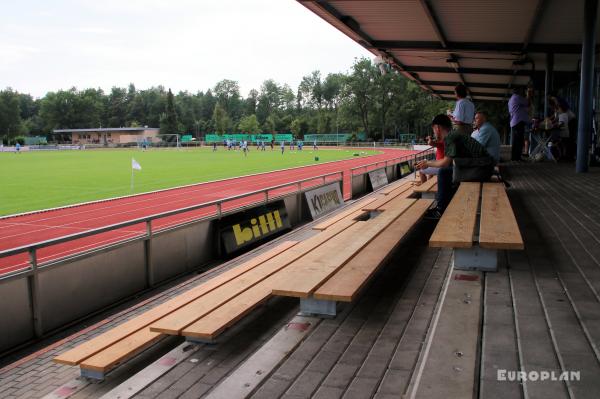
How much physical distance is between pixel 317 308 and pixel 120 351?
4.40 ft

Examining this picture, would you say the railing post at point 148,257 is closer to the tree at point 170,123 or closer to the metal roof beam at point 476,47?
the metal roof beam at point 476,47

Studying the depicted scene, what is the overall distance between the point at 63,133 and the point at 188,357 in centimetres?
13714

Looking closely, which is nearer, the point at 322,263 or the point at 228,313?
the point at 228,313

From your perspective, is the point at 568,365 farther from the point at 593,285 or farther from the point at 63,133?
the point at 63,133

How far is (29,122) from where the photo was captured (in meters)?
137

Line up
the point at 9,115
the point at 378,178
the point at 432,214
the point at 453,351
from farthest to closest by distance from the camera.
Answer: the point at 9,115
the point at 378,178
the point at 432,214
the point at 453,351

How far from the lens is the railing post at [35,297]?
18.3ft

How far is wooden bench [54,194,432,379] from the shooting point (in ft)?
10.6

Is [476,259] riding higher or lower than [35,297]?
higher

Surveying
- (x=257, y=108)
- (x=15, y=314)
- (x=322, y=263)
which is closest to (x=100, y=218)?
(x=15, y=314)

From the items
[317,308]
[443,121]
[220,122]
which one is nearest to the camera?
[317,308]

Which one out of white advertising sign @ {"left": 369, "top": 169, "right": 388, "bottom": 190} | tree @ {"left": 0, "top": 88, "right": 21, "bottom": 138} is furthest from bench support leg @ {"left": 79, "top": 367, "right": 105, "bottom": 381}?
tree @ {"left": 0, "top": 88, "right": 21, "bottom": 138}

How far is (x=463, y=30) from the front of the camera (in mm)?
11961

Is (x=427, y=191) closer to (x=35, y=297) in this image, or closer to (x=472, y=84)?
(x=35, y=297)
